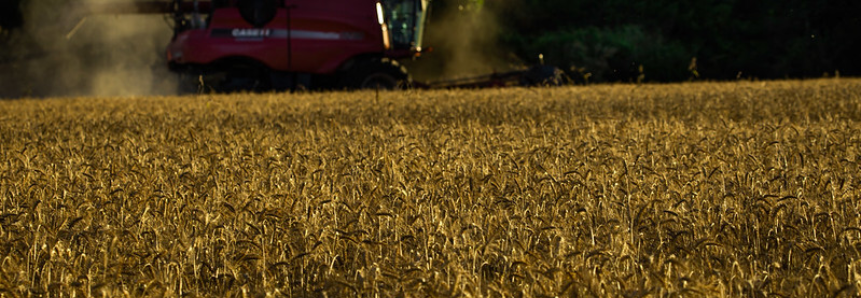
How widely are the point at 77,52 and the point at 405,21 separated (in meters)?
17.9

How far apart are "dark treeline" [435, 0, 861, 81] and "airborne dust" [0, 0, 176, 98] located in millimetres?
7885

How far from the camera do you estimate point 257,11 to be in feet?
50.2

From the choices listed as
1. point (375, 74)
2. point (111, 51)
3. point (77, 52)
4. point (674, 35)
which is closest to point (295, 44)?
point (375, 74)

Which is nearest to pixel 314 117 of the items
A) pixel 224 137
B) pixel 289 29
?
pixel 224 137

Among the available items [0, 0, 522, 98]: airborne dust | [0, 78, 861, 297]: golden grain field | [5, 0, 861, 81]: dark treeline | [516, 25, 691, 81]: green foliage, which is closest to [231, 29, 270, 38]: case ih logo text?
[0, 78, 861, 297]: golden grain field

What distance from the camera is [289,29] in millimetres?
15516

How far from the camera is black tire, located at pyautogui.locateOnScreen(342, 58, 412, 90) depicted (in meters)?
15.8

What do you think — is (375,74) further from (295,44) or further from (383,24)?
(295,44)

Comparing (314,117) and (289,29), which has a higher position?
(289,29)

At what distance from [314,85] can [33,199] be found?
12109 millimetres

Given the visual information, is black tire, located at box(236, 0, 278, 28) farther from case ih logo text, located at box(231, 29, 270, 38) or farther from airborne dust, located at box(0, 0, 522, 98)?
airborne dust, located at box(0, 0, 522, 98)

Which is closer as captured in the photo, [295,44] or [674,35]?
[295,44]

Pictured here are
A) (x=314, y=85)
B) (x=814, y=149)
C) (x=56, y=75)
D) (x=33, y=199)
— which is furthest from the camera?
(x=56, y=75)

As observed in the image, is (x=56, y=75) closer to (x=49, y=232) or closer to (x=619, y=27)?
(x=619, y=27)
